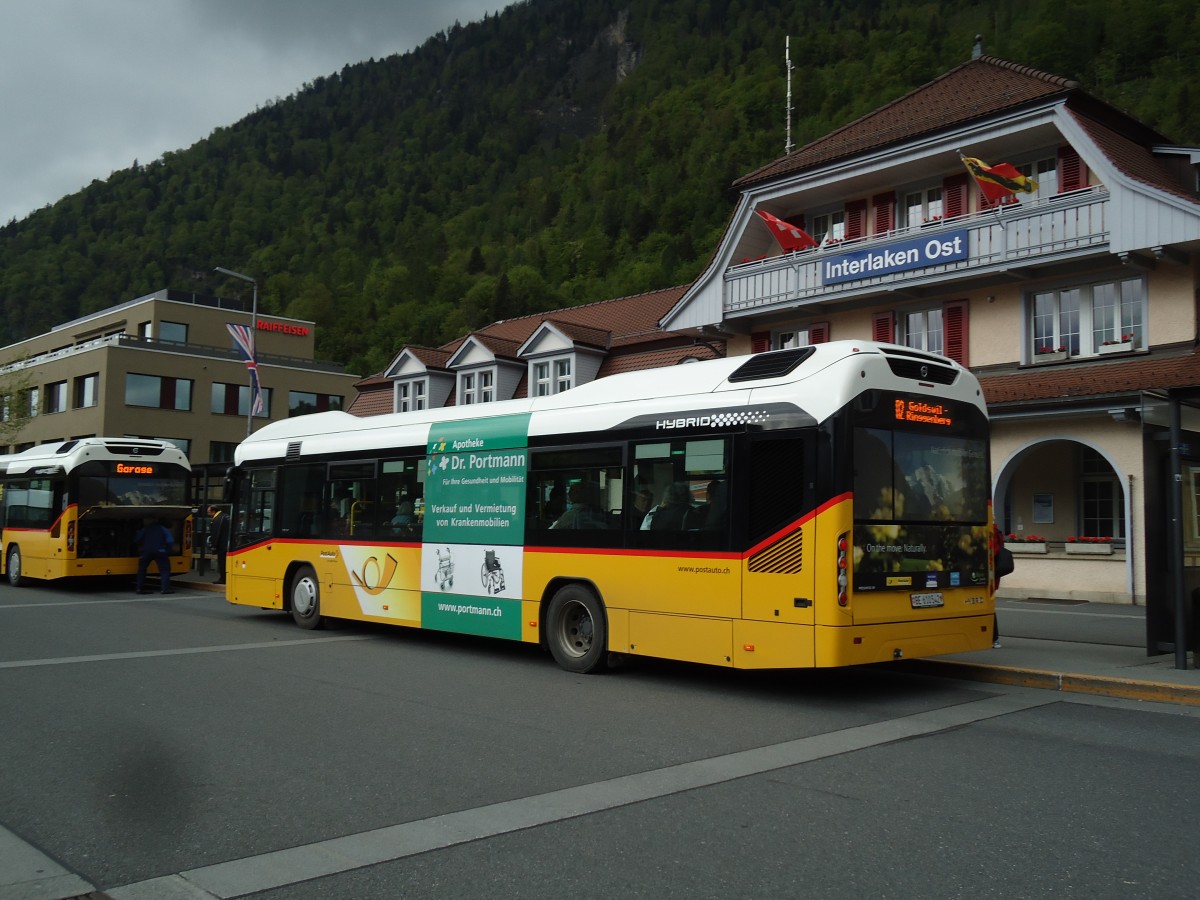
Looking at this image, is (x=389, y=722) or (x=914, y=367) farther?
(x=914, y=367)

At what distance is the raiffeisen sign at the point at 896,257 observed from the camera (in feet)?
73.8

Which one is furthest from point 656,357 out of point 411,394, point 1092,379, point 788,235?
point 1092,379

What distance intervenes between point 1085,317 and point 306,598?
1608cm

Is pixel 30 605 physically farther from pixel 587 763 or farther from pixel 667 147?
pixel 667 147

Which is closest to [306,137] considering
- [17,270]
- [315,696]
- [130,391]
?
[17,270]

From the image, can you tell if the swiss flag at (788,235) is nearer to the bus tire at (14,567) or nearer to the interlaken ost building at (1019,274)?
the interlaken ost building at (1019,274)

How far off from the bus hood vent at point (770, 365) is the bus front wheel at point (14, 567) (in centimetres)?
1964

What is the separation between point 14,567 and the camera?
77.5 feet

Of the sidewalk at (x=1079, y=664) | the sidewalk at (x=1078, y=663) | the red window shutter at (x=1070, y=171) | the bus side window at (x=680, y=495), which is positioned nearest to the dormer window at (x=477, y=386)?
the red window shutter at (x=1070, y=171)

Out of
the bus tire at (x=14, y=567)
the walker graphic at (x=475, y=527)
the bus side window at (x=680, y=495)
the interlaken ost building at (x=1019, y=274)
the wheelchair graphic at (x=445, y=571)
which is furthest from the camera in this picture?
the bus tire at (x=14, y=567)

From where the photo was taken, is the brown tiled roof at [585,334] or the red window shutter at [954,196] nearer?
the red window shutter at [954,196]

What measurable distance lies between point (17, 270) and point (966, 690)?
405ft

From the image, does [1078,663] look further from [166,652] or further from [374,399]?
[374,399]

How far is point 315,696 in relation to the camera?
954 cm
